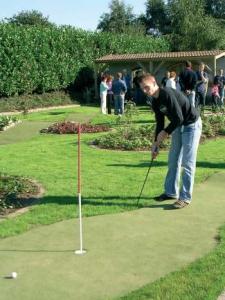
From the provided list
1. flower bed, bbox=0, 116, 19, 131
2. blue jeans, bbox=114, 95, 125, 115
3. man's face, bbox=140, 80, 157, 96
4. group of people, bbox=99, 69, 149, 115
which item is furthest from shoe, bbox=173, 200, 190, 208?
blue jeans, bbox=114, 95, 125, 115

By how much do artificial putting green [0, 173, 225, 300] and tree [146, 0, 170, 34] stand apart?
60328mm

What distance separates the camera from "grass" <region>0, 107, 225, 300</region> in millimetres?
4699

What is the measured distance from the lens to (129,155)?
11.6 metres

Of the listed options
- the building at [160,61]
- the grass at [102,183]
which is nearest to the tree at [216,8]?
the building at [160,61]

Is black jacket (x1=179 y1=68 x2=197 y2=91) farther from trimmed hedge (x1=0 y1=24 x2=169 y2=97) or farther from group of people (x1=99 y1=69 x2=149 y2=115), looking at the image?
trimmed hedge (x1=0 y1=24 x2=169 y2=97)

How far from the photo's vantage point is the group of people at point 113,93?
70.1 ft

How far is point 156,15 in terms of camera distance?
223 feet

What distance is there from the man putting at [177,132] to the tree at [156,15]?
5936 cm

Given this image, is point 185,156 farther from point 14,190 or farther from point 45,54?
point 45,54

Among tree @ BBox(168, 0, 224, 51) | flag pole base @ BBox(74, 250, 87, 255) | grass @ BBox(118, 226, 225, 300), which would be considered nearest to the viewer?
grass @ BBox(118, 226, 225, 300)

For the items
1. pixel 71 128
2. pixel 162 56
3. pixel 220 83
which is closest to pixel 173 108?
pixel 71 128

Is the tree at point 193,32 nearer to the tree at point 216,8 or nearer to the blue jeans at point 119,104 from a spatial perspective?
the blue jeans at point 119,104

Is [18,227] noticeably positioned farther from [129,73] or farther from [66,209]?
[129,73]

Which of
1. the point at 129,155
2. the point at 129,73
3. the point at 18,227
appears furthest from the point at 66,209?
the point at 129,73
